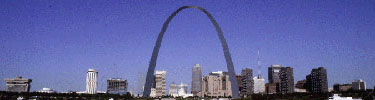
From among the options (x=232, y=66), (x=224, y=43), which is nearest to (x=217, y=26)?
(x=224, y=43)

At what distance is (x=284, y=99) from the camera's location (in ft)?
450

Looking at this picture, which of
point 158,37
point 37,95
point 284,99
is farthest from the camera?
point 284,99

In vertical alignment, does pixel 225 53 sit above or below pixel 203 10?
below

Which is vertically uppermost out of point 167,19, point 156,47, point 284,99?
point 167,19

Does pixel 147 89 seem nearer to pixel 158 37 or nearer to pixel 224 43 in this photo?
pixel 158 37

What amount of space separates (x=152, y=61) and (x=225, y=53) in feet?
63.0

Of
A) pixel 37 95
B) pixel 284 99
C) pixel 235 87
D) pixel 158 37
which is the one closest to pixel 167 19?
pixel 158 37

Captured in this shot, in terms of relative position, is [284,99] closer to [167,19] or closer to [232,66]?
[232,66]

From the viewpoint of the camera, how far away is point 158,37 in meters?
96.2

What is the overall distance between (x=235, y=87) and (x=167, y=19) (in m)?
25.5

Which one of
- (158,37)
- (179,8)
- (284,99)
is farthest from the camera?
(284,99)

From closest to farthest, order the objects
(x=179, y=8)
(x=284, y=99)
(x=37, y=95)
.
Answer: (x=179, y=8)
(x=37, y=95)
(x=284, y=99)

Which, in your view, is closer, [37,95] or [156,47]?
[156,47]

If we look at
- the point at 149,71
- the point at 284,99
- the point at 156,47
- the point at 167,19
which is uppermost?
the point at 167,19
